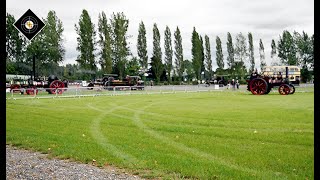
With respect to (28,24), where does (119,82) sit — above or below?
below

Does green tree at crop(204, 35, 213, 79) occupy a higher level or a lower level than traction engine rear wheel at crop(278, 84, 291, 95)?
higher

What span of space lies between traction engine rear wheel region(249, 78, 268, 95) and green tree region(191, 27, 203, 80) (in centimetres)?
4114

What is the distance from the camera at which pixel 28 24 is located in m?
5.56

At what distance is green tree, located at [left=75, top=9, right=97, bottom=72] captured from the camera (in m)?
51.9

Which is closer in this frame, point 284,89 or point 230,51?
point 284,89

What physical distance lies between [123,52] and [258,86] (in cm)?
2791

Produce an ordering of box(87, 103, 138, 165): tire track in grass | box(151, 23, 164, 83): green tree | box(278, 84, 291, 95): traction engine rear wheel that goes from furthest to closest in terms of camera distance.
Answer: box(151, 23, 164, 83): green tree, box(278, 84, 291, 95): traction engine rear wheel, box(87, 103, 138, 165): tire track in grass

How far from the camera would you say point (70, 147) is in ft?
24.4

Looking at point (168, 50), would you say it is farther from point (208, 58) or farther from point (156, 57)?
point (208, 58)

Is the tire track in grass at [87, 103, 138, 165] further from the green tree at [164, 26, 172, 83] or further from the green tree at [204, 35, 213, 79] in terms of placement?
the green tree at [204, 35, 213, 79]

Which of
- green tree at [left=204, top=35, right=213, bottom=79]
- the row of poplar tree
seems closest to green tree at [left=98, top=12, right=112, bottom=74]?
the row of poplar tree

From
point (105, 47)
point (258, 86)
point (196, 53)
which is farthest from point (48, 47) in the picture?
point (196, 53)

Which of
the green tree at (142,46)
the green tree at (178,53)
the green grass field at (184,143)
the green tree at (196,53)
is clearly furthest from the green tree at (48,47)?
the green grass field at (184,143)
